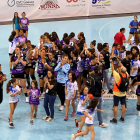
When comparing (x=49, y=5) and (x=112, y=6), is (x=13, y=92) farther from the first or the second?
(x=112, y=6)

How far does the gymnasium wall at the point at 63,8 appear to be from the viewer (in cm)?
2039

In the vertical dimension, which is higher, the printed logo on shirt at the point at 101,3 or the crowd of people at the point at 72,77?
the printed logo on shirt at the point at 101,3

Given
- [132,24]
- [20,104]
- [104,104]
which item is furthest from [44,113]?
[132,24]

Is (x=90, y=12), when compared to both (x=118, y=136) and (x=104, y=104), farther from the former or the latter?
(x=118, y=136)

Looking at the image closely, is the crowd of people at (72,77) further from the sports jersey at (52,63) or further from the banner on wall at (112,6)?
the banner on wall at (112,6)

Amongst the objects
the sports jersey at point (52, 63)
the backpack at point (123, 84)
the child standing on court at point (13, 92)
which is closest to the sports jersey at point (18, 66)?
the sports jersey at point (52, 63)

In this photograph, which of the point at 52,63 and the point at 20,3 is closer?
the point at 52,63

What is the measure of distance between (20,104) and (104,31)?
1085cm

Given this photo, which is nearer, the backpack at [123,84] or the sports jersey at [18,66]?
the backpack at [123,84]

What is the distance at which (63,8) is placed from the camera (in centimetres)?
2139

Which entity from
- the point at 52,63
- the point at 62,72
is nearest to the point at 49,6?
the point at 52,63

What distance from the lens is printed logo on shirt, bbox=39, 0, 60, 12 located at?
2084 cm

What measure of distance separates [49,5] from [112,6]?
16.8ft

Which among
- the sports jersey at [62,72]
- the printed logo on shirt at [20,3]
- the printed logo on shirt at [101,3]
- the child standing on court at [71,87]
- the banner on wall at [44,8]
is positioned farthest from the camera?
the printed logo on shirt at [101,3]
